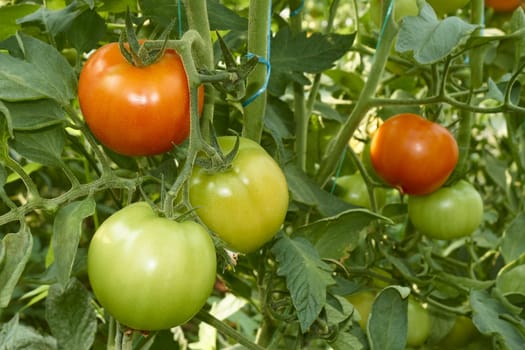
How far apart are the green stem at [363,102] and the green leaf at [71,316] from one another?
0.33 metres

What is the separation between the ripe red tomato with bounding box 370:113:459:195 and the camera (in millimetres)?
848

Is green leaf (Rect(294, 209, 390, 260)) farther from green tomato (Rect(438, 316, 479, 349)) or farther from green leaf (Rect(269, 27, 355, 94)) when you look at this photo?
green tomato (Rect(438, 316, 479, 349))

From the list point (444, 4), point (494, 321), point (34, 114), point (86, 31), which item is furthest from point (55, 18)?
point (494, 321)

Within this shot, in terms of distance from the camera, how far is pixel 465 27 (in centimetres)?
56

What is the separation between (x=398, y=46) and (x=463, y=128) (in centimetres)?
42

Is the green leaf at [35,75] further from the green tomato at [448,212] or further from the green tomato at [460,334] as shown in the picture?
the green tomato at [460,334]

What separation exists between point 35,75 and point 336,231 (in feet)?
1.06

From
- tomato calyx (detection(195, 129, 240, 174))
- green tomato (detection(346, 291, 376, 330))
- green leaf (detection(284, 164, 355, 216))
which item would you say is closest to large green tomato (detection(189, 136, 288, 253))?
tomato calyx (detection(195, 129, 240, 174))

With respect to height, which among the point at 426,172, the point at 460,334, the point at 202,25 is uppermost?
the point at 202,25

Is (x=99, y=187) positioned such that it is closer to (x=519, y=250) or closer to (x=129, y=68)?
(x=129, y=68)

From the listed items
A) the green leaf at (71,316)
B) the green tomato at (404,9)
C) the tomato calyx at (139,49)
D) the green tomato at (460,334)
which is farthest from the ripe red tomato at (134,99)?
the green tomato at (460,334)

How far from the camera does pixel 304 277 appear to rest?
568 millimetres

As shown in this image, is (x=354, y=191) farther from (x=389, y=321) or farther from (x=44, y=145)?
(x=44, y=145)

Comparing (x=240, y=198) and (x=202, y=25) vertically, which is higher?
(x=202, y=25)
